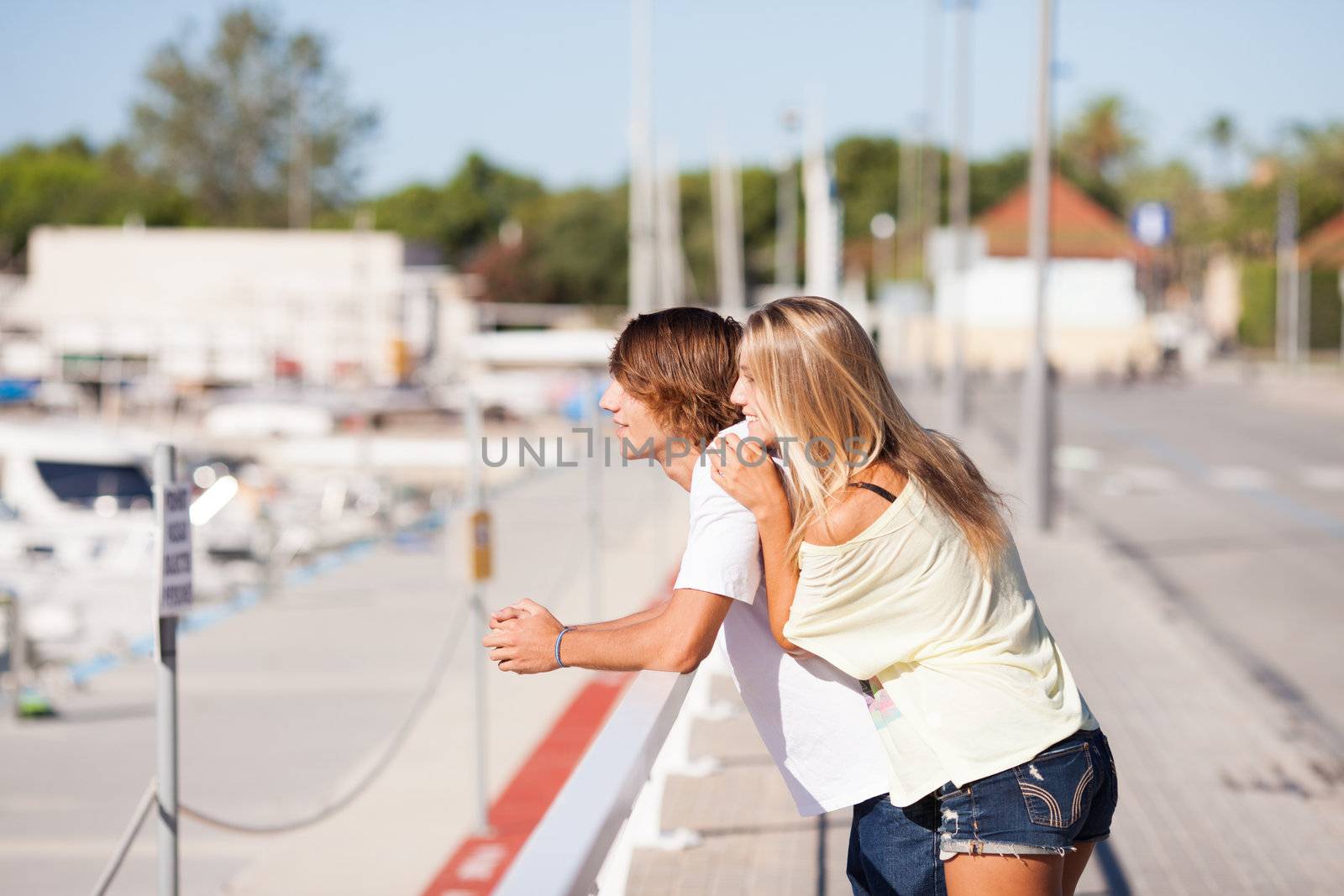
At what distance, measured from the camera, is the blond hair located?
2.30 m

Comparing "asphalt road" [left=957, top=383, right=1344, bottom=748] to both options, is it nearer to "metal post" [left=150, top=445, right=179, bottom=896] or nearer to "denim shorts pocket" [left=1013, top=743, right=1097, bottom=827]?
"denim shorts pocket" [left=1013, top=743, right=1097, bottom=827]

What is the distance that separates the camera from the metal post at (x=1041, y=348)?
14906 millimetres

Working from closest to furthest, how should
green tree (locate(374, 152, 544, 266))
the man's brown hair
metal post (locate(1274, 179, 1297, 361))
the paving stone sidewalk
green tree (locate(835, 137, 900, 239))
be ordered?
the man's brown hair
the paving stone sidewalk
metal post (locate(1274, 179, 1297, 361))
green tree (locate(374, 152, 544, 266))
green tree (locate(835, 137, 900, 239))

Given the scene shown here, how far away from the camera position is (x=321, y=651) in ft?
36.1

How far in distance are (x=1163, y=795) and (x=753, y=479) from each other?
448cm

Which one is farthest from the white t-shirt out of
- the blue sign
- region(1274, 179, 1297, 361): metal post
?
region(1274, 179, 1297, 361): metal post

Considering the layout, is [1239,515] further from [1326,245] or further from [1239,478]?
[1326,245]

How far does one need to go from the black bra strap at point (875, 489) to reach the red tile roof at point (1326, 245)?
80.7m

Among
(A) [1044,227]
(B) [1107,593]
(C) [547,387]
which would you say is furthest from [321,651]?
(C) [547,387]

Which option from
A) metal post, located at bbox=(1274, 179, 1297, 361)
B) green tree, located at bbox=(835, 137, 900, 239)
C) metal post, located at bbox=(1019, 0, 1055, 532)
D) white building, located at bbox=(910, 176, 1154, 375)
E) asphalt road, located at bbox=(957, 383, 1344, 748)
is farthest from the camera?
green tree, located at bbox=(835, 137, 900, 239)

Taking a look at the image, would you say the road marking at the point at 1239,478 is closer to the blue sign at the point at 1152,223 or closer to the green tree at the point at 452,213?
the blue sign at the point at 1152,223

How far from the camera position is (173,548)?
351 cm

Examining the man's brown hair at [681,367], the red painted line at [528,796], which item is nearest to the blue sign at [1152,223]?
the red painted line at [528,796]

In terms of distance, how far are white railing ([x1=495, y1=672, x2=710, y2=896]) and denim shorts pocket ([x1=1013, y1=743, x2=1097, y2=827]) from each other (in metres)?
0.60
